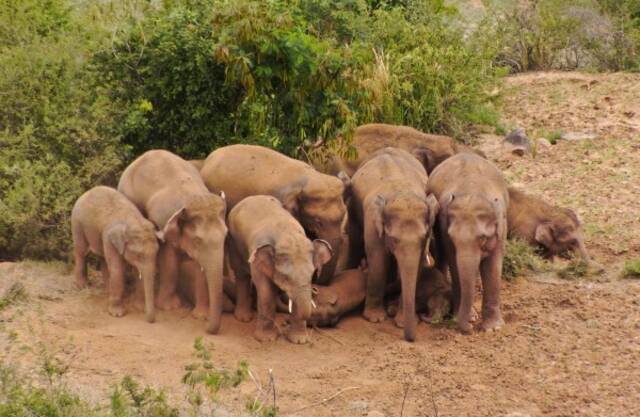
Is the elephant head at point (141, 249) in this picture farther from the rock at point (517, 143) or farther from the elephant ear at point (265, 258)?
the rock at point (517, 143)

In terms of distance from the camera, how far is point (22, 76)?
1185 centimetres

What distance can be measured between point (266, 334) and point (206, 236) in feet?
3.23

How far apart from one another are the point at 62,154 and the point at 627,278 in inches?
237

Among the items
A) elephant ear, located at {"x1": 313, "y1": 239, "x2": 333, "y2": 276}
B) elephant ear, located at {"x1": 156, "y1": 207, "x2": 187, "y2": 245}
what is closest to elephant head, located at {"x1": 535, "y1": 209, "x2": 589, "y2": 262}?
elephant ear, located at {"x1": 313, "y1": 239, "x2": 333, "y2": 276}

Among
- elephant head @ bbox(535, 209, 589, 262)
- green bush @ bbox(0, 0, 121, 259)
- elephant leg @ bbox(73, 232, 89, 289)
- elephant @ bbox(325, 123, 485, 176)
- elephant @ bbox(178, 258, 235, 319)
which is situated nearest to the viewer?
elephant @ bbox(178, 258, 235, 319)

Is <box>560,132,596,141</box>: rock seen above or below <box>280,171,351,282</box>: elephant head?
below

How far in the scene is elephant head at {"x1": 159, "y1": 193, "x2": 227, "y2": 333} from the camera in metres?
9.12

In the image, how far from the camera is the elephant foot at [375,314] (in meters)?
9.73

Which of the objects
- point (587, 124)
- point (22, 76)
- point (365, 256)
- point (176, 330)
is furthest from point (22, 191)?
point (587, 124)

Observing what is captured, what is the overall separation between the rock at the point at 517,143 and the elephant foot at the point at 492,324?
234 inches

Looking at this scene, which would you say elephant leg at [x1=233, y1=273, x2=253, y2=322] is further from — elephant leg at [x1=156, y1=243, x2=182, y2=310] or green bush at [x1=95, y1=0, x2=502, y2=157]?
green bush at [x1=95, y1=0, x2=502, y2=157]

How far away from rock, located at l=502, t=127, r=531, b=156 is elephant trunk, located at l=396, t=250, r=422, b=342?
20.0 feet

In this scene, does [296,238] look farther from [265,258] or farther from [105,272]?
[105,272]

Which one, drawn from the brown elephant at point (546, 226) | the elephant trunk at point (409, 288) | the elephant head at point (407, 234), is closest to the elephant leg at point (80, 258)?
the elephant head at point (407, 234)
